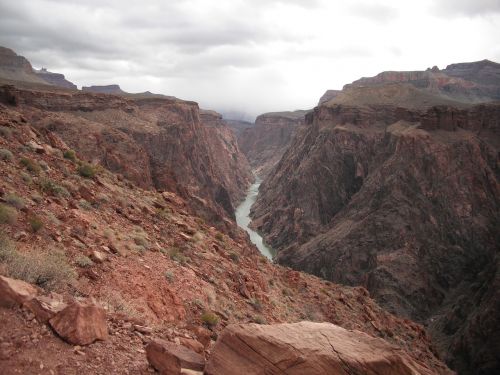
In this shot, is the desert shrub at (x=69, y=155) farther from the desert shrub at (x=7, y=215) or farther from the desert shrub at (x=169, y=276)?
the desert shrub at (x=7, y=215)

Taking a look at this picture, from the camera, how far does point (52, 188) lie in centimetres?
1388

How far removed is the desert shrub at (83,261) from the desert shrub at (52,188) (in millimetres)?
3770

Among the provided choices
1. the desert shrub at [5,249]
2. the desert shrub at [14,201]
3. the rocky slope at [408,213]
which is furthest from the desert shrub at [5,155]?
the rocky slope at [408,213]

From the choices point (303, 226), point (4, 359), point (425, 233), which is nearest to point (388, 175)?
point (425, 233)

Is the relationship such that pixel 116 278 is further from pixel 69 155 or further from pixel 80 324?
pixel 69 155

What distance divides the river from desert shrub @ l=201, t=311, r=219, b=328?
64954 millimetres

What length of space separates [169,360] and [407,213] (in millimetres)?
64155

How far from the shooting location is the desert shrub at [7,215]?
32.9 ft

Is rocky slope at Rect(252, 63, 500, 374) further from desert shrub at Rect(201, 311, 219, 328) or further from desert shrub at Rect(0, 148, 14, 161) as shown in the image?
desert shrub at Rect(0, 148, 14, 161)

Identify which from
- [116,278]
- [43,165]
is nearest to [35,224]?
[116,278]

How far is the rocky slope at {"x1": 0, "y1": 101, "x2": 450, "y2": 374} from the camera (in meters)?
7.29

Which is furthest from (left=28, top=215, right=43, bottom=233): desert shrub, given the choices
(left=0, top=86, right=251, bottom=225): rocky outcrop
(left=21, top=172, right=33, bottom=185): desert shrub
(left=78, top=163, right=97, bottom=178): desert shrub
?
(left=0, top=86, right=251, bottom=225): rocky outcrop

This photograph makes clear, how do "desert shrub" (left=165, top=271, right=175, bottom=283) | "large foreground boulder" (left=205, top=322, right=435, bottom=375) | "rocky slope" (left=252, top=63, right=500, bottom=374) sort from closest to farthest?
"large foreground boulder" (left=205, top=322, right=435, bottom=375), "desert shrub" (left=165, top=271, right=175, bottom=283), "rocky slope" (left=252, top=63, right=500, bottom=374)

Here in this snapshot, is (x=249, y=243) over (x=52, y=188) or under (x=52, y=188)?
under
